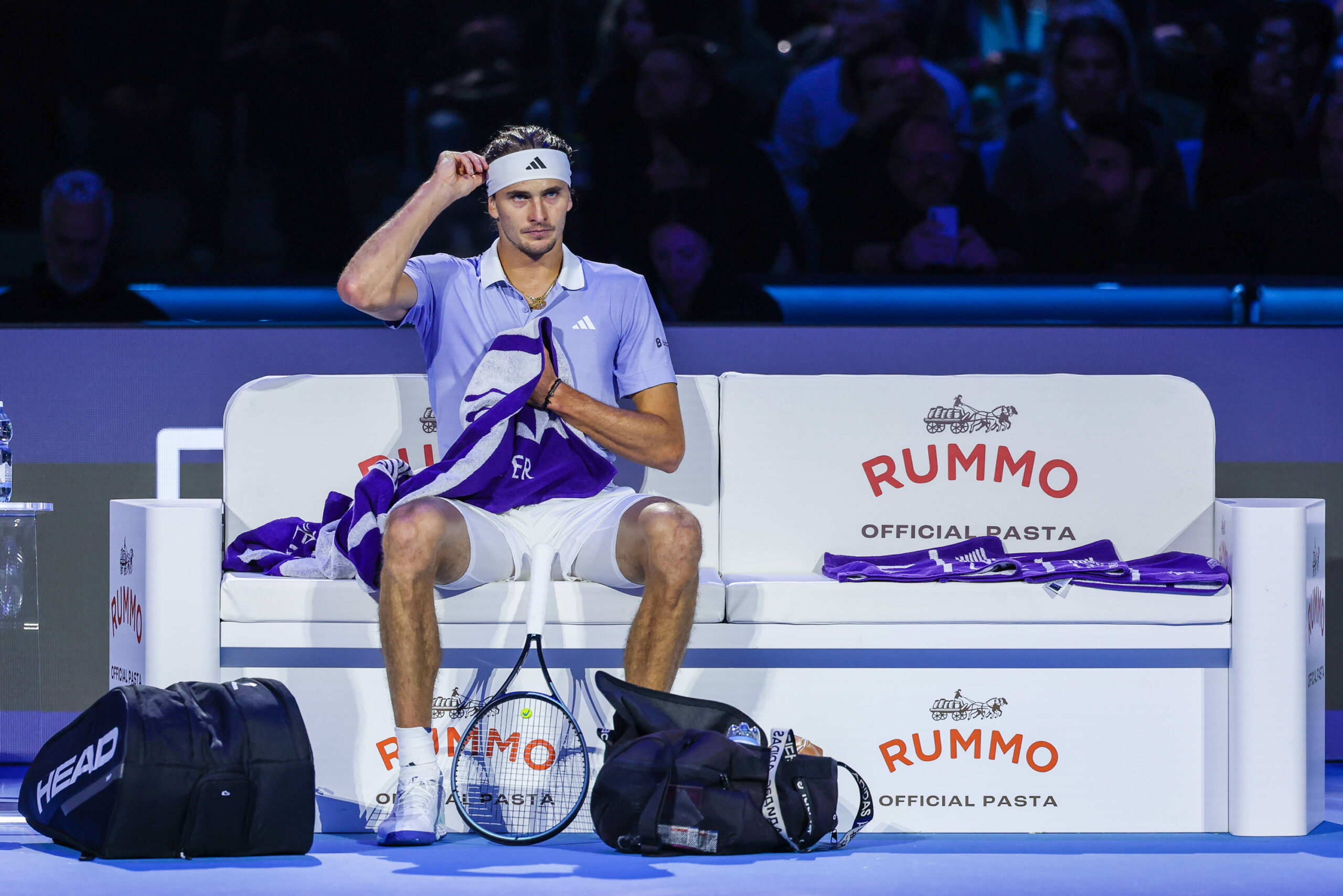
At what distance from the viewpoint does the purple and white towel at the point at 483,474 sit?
3393 mm

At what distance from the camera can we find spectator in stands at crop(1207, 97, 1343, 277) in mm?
4449

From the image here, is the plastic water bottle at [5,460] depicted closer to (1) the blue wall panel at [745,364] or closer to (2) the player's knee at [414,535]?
(1) the blue wall panel at [745,364]

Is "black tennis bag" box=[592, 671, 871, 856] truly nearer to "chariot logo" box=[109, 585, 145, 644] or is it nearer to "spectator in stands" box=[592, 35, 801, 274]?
"chariot logo" box=[109, 585, 145, 644]

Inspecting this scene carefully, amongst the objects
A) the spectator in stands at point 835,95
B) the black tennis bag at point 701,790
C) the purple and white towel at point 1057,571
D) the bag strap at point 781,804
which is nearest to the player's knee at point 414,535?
the black tennis bag at point 701,790

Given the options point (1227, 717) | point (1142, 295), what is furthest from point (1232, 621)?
point (1142, 295)

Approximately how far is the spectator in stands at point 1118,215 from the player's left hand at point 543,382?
64.9 inches

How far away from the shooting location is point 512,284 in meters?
3.72

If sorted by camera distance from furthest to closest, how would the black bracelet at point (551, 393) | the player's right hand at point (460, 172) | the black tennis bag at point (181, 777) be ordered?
the player's right hand at point (460, 172), the black bracelet at point (551, 393), the black tennis bag at point (181, 777)

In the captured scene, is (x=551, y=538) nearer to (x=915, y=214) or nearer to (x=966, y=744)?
(x=966, y=744)

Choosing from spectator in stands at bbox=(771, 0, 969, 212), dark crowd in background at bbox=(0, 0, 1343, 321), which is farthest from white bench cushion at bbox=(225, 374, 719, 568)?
spectator in stands at bbox=(771, 0, 969, 212)

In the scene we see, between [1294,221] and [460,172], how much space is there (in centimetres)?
240

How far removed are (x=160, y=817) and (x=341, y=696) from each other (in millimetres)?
522

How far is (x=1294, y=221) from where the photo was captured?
14.6ft

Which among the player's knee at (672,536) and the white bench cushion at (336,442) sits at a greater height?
the white bench cushion at (336,442)
